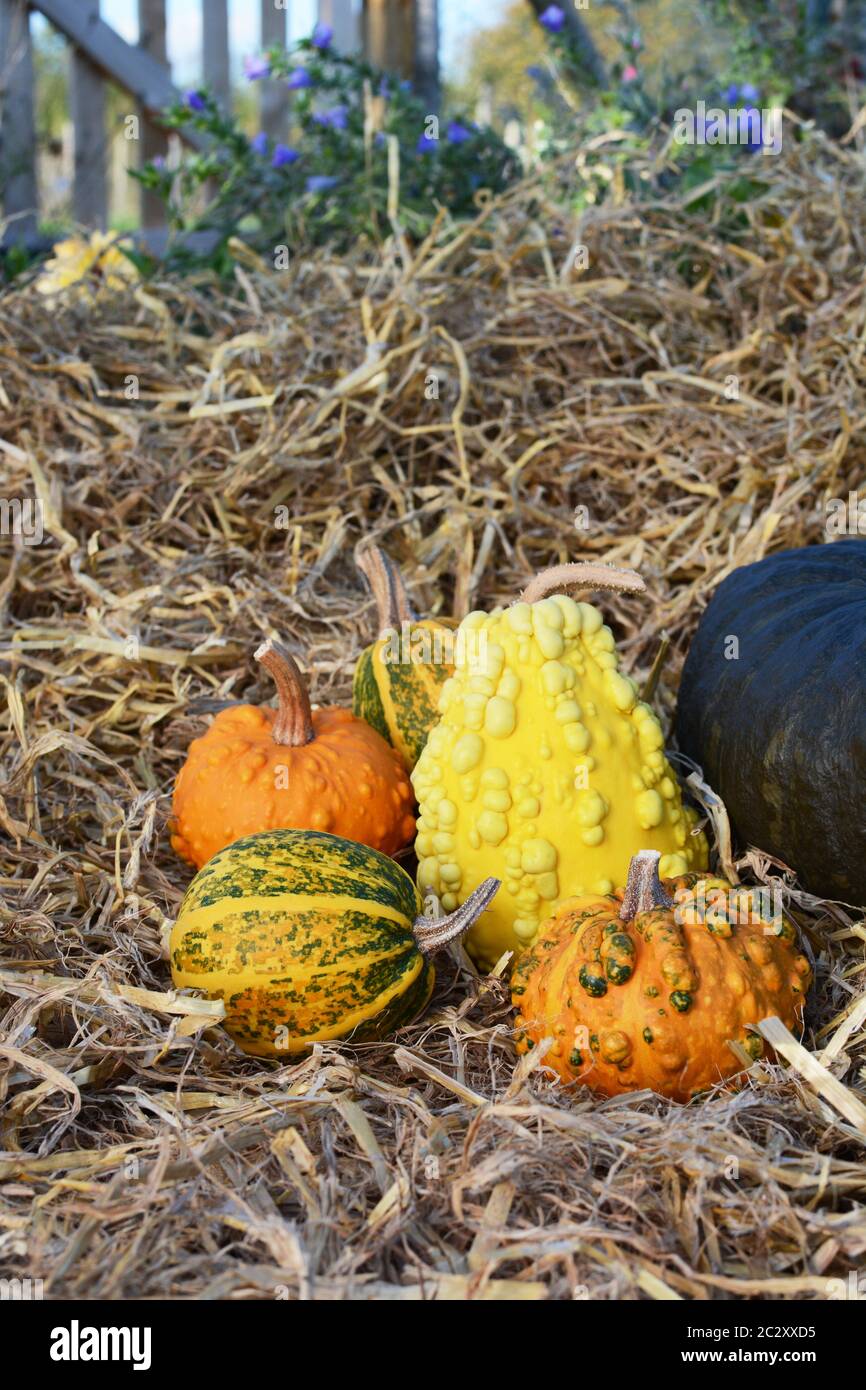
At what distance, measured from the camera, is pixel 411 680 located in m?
2.94

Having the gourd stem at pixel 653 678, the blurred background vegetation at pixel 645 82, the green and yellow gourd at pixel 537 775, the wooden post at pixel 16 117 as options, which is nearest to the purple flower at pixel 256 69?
the blurred background vegetation at pixel 645 82

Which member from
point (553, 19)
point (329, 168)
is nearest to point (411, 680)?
point (329, 168)

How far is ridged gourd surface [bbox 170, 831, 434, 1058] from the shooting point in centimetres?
224

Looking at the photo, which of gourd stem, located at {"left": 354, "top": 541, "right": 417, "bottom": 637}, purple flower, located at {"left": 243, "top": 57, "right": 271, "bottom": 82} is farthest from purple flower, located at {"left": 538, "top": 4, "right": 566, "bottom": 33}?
gourd stem, located at {"left": 354, "top": 541, "right": 417, "bottom": 637}

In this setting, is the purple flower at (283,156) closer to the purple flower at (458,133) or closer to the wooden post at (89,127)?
the purple flower at (458,133)

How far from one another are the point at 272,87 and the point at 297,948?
5845mm

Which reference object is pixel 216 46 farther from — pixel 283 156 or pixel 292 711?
pixel 292 711

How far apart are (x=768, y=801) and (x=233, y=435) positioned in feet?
6.99

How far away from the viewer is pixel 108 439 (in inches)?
160

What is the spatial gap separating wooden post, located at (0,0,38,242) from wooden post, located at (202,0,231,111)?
0.99m

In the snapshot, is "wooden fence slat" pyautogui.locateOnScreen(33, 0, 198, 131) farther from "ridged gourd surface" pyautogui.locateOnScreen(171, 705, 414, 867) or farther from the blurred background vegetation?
"ridged gourd surface" pyautogui.locateOnScreen(171, 705, 414, 867)

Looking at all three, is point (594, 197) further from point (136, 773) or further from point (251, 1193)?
point (251, 1193)

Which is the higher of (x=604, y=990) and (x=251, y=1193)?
(x=604, y=990)
